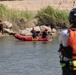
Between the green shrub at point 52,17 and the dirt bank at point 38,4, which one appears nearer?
the green shrub at point 52,17

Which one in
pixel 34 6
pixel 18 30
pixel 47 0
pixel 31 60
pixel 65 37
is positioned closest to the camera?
pixel 65 37

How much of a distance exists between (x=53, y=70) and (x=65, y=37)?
360 inches

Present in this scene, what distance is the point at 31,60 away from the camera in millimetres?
17938

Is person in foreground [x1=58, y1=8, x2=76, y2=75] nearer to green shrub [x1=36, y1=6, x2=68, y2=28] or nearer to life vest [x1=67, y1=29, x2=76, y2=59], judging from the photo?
life vest [x1=67, y1=29, x2=76, y2=59]

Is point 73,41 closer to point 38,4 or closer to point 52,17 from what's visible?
point 52,17

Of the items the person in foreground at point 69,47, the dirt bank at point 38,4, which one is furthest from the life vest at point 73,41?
the dirt bank at point 38,4

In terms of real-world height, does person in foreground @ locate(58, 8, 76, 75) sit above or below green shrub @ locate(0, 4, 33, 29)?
above

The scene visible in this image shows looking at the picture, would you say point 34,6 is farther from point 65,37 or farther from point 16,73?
point 65,37

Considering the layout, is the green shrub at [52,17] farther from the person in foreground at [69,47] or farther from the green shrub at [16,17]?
the person in foreground at [69,47]

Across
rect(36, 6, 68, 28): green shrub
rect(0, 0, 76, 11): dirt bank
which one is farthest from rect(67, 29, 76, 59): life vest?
rect(0, 0, 76, 11): dirt bank

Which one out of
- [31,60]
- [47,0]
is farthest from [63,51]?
[47,0]

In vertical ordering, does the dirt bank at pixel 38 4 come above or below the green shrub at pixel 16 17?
above

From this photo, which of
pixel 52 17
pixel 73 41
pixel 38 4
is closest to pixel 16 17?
pixel 52 17

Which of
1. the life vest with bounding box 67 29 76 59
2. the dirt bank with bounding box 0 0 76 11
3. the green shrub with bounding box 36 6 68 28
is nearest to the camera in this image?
the life vest with bounding box 67 29 76 59
